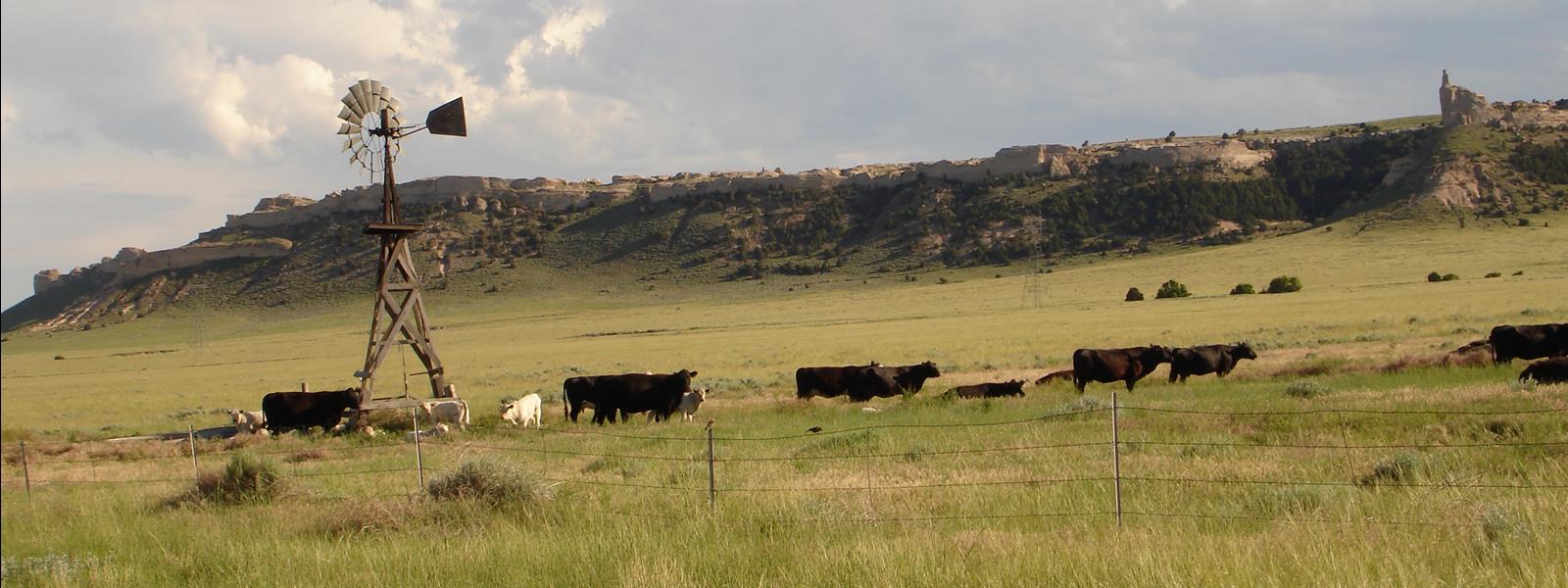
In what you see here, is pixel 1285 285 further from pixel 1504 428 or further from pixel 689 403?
pixel 1504 428

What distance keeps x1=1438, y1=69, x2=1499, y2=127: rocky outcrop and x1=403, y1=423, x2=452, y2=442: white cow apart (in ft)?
419

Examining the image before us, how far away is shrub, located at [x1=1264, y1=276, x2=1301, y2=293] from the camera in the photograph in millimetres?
64750

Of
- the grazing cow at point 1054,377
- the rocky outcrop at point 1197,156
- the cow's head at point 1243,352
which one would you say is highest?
the rocky outcrop at point 1197,156

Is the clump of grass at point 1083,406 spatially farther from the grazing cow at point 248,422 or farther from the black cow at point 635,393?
the grazing cow at point 248,422

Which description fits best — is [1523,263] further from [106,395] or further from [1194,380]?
[106,395]

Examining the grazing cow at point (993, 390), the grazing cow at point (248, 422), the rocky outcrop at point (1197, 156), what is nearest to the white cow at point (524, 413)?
the grazing cow at point (248, 422)

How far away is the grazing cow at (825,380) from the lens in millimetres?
26078

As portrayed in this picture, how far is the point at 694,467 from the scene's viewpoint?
12.4 metres

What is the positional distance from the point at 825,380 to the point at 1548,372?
47.5ft

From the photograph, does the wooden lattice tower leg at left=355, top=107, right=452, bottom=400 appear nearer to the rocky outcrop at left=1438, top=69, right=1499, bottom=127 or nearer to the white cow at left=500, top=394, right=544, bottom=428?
the white cow at left=500, top=394, right=544, bottom=428

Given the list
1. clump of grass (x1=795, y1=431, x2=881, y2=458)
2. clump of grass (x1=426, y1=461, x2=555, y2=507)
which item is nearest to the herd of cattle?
clump of grass (x1=795, y1=431, x2=881, y2=458)

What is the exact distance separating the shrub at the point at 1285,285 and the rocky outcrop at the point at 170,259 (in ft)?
368

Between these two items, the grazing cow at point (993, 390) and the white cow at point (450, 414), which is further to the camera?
the grazing cow at point (993, 390)

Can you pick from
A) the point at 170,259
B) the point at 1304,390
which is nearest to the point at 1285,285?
the point at 1304,390
